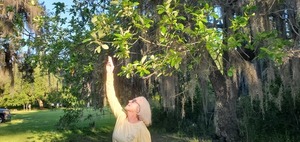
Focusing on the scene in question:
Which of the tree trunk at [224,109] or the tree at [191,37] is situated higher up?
the tree at [191,37]

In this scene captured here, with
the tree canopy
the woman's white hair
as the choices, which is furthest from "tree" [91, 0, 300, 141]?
the woman's white hair

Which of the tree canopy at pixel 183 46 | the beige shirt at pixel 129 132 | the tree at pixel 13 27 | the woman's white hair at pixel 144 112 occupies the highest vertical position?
the tree at pixel 13 27

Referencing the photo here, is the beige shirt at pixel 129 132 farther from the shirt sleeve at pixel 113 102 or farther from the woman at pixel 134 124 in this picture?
the shirt sleeve at pixel 113 102

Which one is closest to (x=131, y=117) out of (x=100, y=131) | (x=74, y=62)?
(x=74, y=62)

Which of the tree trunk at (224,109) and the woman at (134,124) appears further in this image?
the tree trunk at (224,109)

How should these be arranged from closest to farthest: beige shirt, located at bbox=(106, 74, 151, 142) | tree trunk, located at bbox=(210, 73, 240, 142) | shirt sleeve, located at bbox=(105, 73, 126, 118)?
beige shirt, located at bbox=(106, 74, 151, 142)
shirt sleeve, located at bbox=(105, 73, 126, 118)
tree trunk, located at bbox=(210, 73, 240, 142)

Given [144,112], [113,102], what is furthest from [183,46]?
[144,112]

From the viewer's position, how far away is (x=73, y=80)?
952 centimetres

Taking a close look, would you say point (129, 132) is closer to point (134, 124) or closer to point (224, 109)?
point (134, 124)

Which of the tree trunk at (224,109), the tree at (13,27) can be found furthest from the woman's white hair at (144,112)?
the tree at (13,27)

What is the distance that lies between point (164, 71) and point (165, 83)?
0.77 metres

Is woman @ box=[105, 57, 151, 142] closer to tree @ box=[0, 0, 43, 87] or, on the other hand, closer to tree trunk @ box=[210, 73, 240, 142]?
tree trunk @ box=[210, 73, 240, 142]

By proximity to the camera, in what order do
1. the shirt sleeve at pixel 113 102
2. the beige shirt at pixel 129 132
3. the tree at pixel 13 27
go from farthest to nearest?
the tree at pixel 13 27, the shirt sleeve at pixel 113 102, the beige shirt at pixel 129 132

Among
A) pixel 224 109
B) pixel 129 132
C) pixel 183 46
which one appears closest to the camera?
pixel 129 132
